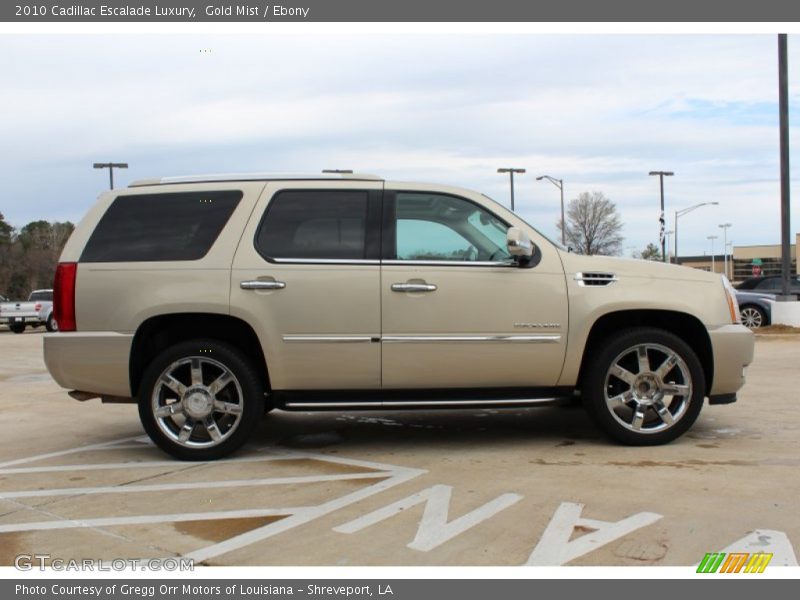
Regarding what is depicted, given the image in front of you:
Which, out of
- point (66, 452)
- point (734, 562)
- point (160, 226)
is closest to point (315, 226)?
point (160, 226)

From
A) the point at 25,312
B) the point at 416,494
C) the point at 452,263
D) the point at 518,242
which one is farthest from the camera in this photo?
the point at 25,312

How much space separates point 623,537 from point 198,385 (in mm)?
3035

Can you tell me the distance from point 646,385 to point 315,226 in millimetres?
2668

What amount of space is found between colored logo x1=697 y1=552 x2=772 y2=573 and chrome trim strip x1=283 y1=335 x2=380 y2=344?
2573mm

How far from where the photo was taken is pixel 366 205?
17.7ft

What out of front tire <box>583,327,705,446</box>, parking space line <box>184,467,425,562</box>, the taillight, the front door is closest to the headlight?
front tire <box>583,327,705,446</box>

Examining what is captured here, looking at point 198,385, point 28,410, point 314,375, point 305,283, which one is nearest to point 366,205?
point 305,283

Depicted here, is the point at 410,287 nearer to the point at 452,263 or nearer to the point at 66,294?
the point at 452,263

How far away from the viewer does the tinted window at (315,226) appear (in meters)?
5.28

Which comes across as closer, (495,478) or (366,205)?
(495,478)

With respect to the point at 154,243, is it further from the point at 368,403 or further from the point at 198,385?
the point at 368,403

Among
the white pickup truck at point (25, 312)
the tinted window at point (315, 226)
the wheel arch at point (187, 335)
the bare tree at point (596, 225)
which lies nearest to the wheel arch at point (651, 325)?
the tinted window at point (315, 226)

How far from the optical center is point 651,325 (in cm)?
557

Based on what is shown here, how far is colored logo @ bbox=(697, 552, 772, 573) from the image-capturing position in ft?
10.8
